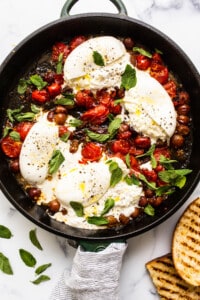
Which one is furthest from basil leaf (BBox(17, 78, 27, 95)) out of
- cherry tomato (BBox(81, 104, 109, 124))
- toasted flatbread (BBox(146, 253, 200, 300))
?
toasted flatbread (BBox(146, 253, 200, 300))

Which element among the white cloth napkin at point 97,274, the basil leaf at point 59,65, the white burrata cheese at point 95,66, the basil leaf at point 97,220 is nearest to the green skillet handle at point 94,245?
the white cloth napkin at point 97,274

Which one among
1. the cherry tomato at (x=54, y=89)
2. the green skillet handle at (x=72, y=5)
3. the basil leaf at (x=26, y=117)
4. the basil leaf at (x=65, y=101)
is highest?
the green skillet handle at (x=72, y=5)

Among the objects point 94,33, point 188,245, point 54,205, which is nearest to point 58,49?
point 94,33

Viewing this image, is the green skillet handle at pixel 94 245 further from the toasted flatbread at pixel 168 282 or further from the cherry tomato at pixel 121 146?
the cherry tomato at pixel 121 146

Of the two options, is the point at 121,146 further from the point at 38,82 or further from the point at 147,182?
the point at 38,82

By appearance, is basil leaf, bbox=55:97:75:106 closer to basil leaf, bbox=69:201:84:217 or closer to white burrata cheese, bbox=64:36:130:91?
white burrata cheese, bbox=64:36:130:91

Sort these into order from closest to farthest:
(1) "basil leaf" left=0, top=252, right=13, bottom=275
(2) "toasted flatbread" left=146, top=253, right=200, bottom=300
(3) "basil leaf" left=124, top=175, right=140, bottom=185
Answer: (3) "basil leaf" left=124, top=175, right=140, bottom=185 < (2) "toasted flatbread" left=146, top=253, right=200, bottom=300 < (1) "basil leaf" left=0, top=252, right=13, bottom=275
